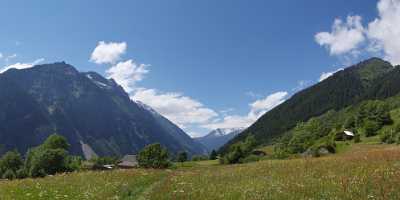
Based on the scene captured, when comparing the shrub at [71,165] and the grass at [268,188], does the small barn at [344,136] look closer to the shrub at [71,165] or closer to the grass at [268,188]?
the shrub at [71,165]

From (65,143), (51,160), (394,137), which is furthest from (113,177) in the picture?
(65,143)

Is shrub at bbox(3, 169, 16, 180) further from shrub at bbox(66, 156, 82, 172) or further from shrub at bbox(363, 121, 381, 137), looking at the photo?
shrub at bbox(363, 121, 381, 137)

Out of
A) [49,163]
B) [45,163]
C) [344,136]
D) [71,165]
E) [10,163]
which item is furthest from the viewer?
[344,136]

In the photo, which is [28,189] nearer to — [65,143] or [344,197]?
[344,197]

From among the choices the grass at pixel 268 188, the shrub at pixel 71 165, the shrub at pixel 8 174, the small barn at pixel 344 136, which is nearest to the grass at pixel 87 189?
the grass at pixel 268 188

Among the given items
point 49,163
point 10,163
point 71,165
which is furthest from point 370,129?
point 10,163

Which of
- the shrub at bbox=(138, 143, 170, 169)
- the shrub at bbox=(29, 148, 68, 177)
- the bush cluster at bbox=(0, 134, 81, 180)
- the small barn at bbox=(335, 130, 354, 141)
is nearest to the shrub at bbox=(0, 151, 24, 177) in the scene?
the bush cluster at bbox=(0, 134, 81, 180)

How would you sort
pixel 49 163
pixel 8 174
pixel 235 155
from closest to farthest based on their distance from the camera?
pixel 49 163
pixel 8 174
pixel 235 155

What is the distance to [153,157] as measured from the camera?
121 m

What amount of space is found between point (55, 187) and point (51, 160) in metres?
68.0

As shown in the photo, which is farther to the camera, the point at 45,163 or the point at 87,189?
the point at 45,163

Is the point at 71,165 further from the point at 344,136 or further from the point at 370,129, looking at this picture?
the point at 370,129

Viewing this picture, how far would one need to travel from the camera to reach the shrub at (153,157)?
119 metres

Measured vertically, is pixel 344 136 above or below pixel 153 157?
above
